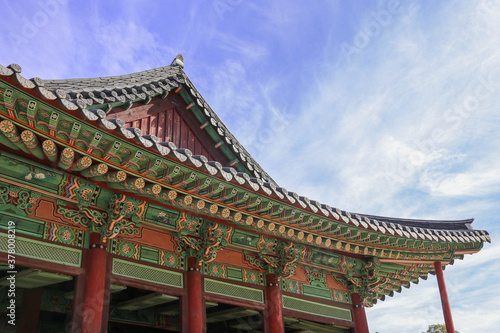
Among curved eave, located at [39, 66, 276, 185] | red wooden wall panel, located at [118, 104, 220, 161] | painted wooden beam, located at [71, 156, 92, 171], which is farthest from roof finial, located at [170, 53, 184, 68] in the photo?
painted wooden beam, located at [71, 156, 92, 171]

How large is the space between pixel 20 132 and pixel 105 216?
1885 millimetres

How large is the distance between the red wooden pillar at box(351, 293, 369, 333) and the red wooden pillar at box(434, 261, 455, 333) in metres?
1.73

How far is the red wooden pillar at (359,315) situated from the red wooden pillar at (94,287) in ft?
19.6

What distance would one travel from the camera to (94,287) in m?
6.02

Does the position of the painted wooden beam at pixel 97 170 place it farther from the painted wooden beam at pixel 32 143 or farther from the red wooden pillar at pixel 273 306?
the red wooden pillar at pixel 273 306

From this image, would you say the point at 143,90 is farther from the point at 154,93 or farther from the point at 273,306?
the point at 273,306

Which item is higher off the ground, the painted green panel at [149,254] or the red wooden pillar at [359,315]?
the painted green panel at [149,254]

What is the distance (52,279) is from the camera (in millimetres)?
6141

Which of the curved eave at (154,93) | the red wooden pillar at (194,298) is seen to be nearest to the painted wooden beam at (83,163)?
the curved eave at (154,93)

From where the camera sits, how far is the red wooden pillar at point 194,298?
7039 millimetres

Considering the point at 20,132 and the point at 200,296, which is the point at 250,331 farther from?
the point at 20,132

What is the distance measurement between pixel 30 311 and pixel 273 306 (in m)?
4.20

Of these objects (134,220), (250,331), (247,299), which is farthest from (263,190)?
(250,331)

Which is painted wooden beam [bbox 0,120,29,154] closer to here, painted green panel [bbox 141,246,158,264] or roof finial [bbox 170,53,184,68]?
painted green panel [bbox 141,246,158,264]
